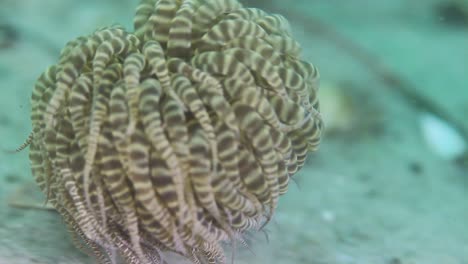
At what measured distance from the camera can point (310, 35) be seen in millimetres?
7703

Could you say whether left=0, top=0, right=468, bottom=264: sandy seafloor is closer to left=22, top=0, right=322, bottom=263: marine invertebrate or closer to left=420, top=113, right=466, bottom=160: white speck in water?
left=420, top=113, right=466, bottom=160: white speck in water

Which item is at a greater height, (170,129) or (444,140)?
(170,129)

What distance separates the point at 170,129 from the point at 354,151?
4050 mm

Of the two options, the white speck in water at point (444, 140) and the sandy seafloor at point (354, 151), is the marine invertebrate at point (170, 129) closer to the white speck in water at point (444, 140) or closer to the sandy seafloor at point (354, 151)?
the sandy seafloor at point (354, 151)

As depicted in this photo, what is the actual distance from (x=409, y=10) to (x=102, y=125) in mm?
8203

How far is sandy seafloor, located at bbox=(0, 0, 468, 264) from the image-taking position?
3.70 meters

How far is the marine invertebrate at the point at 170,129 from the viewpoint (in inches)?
93.5

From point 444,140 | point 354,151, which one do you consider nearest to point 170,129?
point 354,151

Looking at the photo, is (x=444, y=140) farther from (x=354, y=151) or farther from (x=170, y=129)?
(x=170, y=129)

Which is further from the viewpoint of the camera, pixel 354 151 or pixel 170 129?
pixel 354 151

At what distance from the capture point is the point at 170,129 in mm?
2354

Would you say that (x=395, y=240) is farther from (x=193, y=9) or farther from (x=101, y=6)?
(x=101, y=6)

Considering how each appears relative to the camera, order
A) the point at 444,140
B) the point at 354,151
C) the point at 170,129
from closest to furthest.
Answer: the point at 170,129 → the point at 354,151 → the point at 444,140

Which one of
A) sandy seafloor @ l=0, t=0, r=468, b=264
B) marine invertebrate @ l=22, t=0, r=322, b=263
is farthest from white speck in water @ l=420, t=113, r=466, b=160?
marine invertebrate @ l=22, t=0, r=322, b=263
